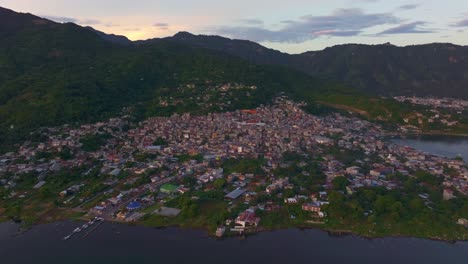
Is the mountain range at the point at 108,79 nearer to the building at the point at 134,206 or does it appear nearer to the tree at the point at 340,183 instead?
the building at the point at 134,206

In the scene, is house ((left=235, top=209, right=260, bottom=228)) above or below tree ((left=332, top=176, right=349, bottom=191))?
below

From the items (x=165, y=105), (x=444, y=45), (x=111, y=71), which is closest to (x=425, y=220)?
(x=165, y=105)

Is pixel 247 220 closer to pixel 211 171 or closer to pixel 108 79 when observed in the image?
pixel 211 171

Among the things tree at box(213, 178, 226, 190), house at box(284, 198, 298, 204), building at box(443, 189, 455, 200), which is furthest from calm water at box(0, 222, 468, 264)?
tree at box(213, 178, 226, 190)

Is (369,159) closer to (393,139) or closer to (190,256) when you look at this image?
(393,139)

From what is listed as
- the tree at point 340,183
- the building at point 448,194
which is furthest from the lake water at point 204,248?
the tree at point 340,183

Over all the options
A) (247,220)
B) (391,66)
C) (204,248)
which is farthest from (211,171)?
(391,66)

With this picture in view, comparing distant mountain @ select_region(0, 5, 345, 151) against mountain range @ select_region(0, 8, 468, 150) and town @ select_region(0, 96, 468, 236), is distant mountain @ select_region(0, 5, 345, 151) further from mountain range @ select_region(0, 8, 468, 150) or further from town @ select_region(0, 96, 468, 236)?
town @ select_region(0, 96, 468, 236)
